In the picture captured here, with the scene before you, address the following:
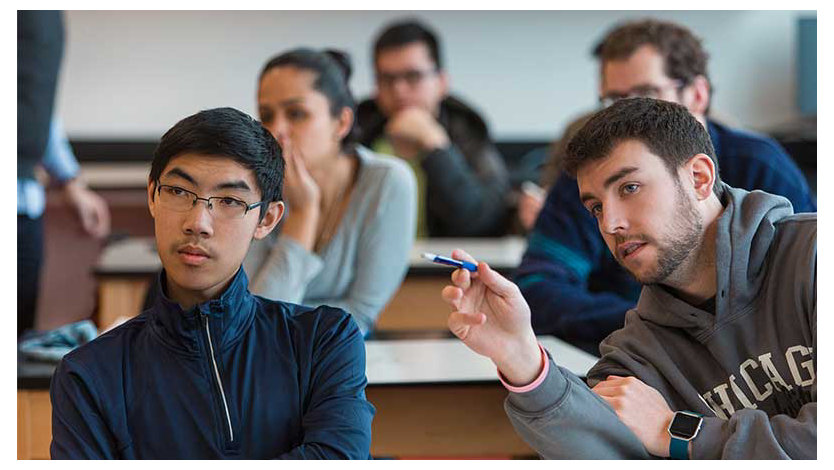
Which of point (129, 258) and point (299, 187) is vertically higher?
point (299, 187)

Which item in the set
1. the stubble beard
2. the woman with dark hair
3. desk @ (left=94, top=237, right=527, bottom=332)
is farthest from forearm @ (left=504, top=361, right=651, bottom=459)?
desk @ (left=94, top=237, right=527, bottom=332)

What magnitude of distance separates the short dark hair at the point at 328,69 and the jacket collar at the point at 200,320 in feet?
2.11

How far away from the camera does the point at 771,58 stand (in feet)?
17.2

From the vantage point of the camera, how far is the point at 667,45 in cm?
189

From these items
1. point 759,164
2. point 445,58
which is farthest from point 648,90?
point 445,58

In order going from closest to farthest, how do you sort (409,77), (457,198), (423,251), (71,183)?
1. (423,251)
2. (71,183)
3. (457,198)
4. (409,77)

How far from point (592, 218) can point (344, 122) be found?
51 cm

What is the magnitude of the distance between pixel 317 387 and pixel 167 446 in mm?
171

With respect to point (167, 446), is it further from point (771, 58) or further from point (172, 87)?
point (771, 58)

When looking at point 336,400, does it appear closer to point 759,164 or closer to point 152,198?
point 152,198

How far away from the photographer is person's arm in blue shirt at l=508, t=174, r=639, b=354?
1794 millimetres

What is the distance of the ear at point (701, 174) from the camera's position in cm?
120

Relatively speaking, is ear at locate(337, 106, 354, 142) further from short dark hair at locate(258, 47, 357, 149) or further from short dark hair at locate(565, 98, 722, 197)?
short dark hair at locate(565, 98, 722, 197)
